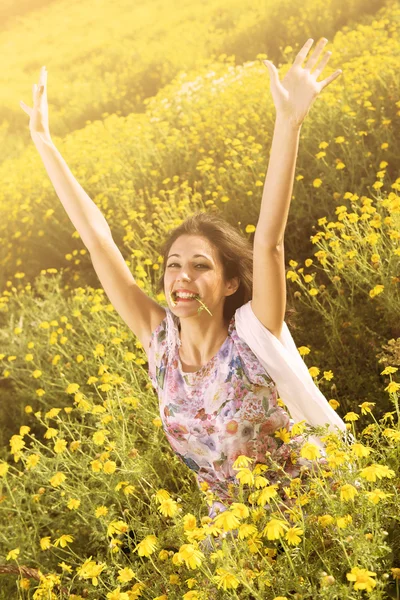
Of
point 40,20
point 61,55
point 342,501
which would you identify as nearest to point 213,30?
point 61,55

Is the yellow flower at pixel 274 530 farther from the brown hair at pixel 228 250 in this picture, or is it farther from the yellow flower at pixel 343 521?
the brown hair at pixel 228 250

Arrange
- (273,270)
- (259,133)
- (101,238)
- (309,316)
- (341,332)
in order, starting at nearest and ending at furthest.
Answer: (273,270)
(101,238)
(341,332)
(309,316)
(259,133)

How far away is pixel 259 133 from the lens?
203 inches

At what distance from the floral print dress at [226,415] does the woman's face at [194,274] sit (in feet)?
0.43

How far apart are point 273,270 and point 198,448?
686mm

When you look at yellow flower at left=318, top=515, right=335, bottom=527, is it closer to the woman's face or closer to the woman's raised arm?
the woman's face

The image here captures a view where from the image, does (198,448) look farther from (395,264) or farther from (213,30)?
(213,30)

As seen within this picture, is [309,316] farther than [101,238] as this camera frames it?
Yes

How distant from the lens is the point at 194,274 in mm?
2213

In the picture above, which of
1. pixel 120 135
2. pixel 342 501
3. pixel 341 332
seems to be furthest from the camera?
pixel 120 135

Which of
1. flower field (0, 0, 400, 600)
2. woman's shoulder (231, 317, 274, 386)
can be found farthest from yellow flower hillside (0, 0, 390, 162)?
woman's shoulder (231, 317, 274, 386)

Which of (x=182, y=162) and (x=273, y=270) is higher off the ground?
(x=182, y=162)

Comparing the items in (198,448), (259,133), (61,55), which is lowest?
(198,448)

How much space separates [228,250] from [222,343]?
339mm
